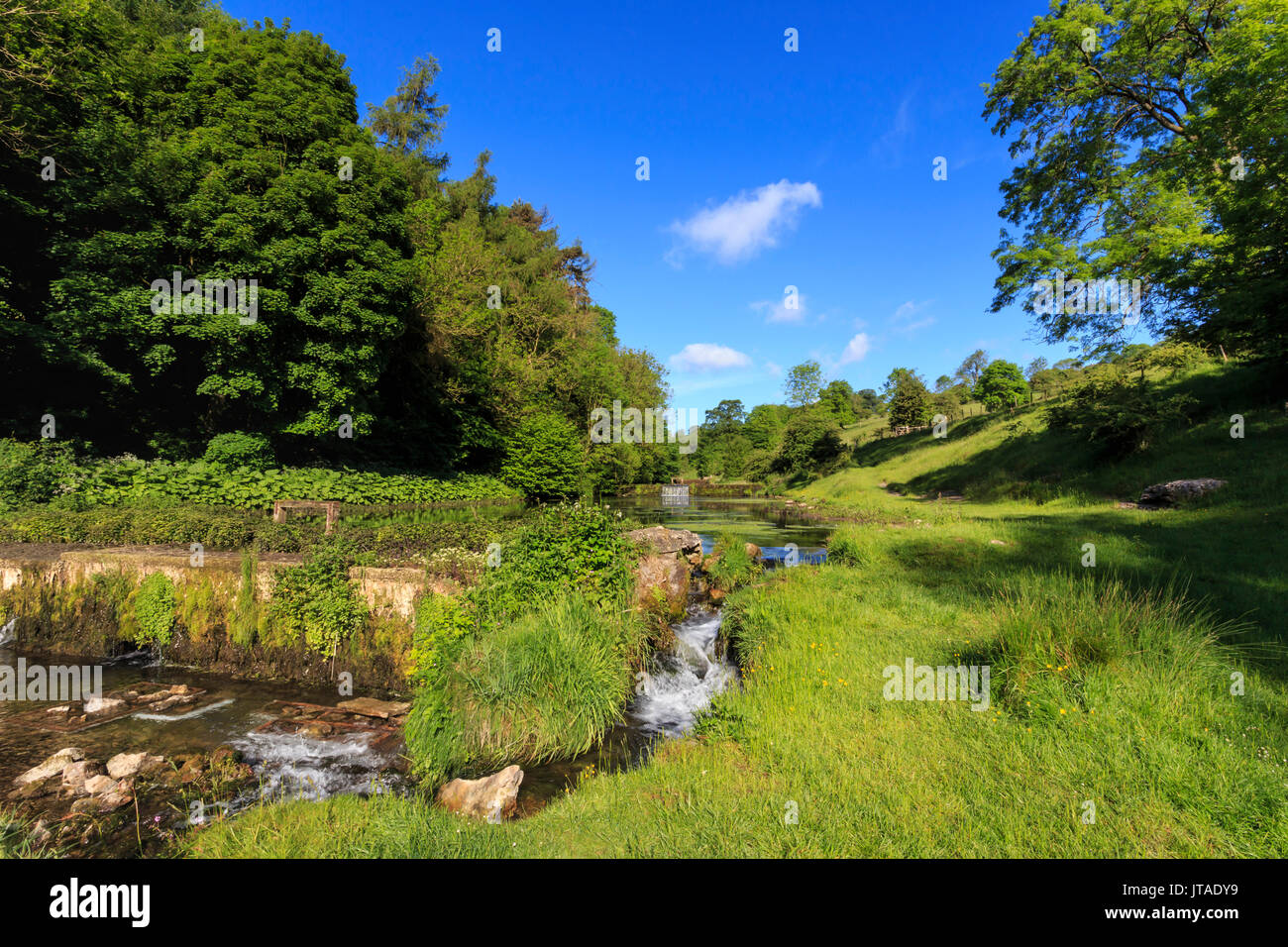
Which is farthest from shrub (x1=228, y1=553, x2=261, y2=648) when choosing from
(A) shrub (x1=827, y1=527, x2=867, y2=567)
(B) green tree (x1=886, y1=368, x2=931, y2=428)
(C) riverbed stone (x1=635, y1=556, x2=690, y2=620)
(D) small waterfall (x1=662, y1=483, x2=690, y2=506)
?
(B) green tree (x1=886, y1=368, x2=931, y2=428)

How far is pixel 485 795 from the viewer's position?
4.77 metres

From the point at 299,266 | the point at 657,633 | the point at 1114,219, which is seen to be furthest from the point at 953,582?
the point at 1114,219

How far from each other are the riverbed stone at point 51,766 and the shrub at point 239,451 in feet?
47.0

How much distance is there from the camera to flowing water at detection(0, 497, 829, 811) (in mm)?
5445

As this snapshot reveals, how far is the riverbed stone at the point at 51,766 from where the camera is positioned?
5.31 metres

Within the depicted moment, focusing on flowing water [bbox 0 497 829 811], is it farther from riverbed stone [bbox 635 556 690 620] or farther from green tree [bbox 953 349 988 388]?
green tree [bbox 953 349 988 388]

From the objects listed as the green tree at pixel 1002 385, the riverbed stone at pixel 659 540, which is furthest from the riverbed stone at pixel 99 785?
the green tree at pixel 1002 385

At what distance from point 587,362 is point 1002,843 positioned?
41.9 metres

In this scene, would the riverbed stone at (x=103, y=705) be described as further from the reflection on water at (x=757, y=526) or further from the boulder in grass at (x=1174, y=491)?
the boulder in grass at (x=1174, y=491)

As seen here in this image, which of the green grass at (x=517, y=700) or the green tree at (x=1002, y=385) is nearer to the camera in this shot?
the green grass at (x=517, y=700)

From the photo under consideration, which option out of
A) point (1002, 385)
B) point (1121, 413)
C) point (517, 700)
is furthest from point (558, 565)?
point (1002, 385)

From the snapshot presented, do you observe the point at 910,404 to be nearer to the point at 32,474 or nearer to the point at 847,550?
the point at 847,550

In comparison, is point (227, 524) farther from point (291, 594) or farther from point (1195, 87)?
point (1195, 87)

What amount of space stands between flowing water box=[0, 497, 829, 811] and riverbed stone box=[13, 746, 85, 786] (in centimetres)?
14
